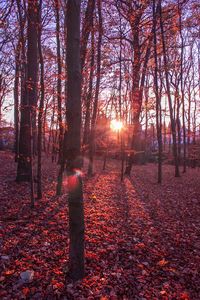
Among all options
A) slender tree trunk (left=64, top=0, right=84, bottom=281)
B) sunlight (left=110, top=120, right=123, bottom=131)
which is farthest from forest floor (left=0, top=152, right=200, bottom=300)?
sunlight (left=110, top=120, right=123, bottom=131)

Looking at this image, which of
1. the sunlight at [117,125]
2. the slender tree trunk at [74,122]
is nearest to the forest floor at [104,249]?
the slender tree trunk at [74,122]

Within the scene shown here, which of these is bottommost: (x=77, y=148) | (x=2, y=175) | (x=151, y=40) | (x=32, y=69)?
(x=2, y=175)

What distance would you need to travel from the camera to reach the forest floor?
11.7ft

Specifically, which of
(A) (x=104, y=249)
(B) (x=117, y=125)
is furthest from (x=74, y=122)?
(B) (x=117, y=125)

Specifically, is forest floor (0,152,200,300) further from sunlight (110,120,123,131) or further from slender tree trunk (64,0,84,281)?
sunlight (110,120,123,131)

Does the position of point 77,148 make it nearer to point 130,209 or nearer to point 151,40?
point 130,209

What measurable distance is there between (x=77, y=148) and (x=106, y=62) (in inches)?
472

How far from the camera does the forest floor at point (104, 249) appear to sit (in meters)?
3.58

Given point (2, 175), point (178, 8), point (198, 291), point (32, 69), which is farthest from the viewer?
point (178, 8)

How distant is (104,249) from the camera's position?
189 inches

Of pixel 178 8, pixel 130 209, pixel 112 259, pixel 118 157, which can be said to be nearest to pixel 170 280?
pixel 112 259

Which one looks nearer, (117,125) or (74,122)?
(74,122)

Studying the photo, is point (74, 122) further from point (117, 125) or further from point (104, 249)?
point (117, 125)

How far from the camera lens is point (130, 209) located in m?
7.81
